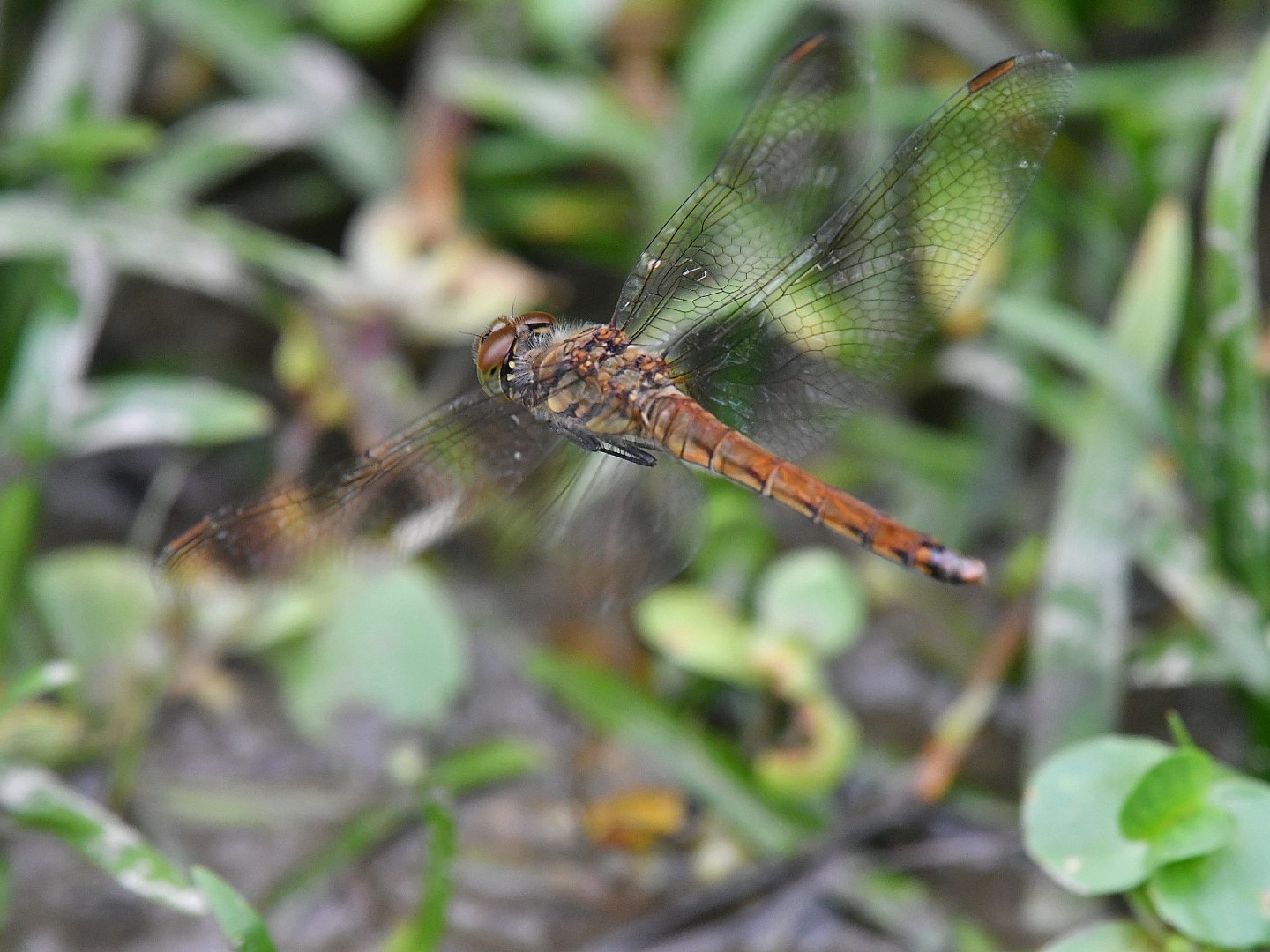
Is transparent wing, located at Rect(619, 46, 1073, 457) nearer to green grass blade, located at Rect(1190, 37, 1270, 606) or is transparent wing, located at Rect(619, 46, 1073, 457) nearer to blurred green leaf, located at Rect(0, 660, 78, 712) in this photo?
green grass blade, located at Rect(1190, 37, 1270, 606)

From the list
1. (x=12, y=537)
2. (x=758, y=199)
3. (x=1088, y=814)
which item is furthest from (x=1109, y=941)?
(x=12, y=537)

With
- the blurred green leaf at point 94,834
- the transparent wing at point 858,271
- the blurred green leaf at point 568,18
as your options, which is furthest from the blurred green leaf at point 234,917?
the blurred green leaf at point 568,18

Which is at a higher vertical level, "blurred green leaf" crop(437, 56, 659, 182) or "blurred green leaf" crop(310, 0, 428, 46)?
"blurred green leaf" crop(310, 0, 428, 46)

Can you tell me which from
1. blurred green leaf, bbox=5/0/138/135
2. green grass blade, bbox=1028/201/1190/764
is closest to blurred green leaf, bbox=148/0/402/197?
blurred green leaf, bbox=5/0/138/135

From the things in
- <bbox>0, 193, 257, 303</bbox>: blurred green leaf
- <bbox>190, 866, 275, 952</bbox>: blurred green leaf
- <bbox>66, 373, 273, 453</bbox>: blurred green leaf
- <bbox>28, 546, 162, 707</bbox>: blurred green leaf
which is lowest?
<bbox>190, 866, 275, 952</bbox>: blurred green leaf

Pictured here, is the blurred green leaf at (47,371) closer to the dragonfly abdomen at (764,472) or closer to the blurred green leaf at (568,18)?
the blurred green leaf at (568,18)

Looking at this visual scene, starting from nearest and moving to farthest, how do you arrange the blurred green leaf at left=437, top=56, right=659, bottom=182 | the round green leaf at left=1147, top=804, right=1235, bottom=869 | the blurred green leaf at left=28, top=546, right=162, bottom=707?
1. the round green leaf at left=1147, top=804, right=1235, bottom=869
2. the blurred green leaf at left=28, top=546, right=162, bottom=707
3. the blurred green leaf at left=437, top=56, right=659, bottom=182

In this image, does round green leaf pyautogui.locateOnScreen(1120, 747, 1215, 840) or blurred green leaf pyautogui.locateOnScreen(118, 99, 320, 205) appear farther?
blurred green leaf pyautogui.locateOnScreen(118, 99, 320, 205)

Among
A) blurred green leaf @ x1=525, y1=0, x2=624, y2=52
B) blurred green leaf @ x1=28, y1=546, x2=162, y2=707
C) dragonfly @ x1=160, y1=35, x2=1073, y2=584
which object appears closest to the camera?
dragonfly @ x1=160, y1=35, x2=1073, y2=584
